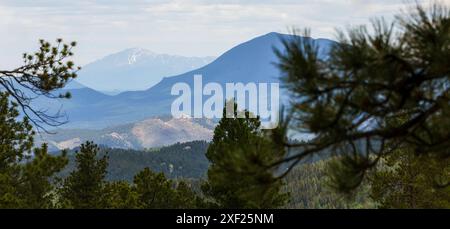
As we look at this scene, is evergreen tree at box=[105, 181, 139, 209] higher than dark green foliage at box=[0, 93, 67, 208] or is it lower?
lower

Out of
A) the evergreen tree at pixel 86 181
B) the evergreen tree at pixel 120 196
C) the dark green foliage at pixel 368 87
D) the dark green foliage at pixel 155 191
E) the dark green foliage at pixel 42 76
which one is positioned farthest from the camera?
the dark green foliage at pixel 155 191

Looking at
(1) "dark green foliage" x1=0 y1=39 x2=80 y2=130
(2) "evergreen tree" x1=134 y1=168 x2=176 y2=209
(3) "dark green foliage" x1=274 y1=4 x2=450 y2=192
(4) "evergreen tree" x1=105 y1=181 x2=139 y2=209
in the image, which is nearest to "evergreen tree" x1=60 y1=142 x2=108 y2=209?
(4) "evergreen tree" x1=105 y1=181 x2=139 y2=209

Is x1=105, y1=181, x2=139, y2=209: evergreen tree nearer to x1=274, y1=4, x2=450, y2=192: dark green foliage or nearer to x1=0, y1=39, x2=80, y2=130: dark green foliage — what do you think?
x1=0, y1=39, x2=80, y2=130: dark green foliage

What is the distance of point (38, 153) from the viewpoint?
21688mm

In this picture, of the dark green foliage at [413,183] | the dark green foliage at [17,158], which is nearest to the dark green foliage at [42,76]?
the dark green foliage at [17,158]

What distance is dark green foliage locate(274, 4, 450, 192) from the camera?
8.25m

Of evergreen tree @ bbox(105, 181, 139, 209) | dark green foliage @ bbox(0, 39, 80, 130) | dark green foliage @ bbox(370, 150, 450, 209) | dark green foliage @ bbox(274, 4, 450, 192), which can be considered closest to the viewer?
dark green foliage @ bbox(274, 4, 450, 192)

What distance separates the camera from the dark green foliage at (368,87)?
8250 millimetres

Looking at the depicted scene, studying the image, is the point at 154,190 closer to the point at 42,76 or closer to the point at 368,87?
the point at 42,76

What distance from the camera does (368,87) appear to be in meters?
8.50

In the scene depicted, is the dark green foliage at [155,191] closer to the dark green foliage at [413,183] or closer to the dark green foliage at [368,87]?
the dark green foliage at [413,183]

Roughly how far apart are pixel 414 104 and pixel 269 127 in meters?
2.01
